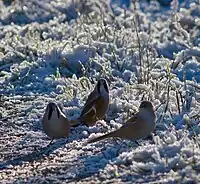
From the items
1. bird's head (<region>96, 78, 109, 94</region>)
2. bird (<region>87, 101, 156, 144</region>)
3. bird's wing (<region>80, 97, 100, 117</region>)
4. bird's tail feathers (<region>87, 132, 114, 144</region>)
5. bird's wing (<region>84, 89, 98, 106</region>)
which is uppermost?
bird's head (<region>96, 78, 109, 94</region>)

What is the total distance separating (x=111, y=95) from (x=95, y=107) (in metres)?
0.64

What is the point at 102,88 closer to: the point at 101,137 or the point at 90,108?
the point at 90,108

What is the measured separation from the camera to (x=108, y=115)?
6461 millimetres

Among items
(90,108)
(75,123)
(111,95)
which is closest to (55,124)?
(75,123)

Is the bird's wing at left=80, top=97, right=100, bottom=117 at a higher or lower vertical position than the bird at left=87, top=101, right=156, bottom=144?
higher

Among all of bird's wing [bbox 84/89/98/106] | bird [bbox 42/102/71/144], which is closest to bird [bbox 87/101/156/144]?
bird [bbox 42/102/71/144]

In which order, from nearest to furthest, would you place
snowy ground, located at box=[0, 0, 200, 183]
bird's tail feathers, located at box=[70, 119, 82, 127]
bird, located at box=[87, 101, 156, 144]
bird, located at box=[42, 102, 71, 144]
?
snowy ground, located at box=[0, 0, 200, 183] < bird, located at box=[87, 101, 156, 144] < bird, located at box=[42, 102, 71, 144] < bird's tail feathers, located at box=[70, 119, 82, 127]

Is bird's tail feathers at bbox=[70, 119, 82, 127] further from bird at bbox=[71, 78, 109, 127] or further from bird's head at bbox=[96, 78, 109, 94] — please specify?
bird's head at bbox=[96, 78, 109, 94]

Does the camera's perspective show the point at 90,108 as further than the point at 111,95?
No

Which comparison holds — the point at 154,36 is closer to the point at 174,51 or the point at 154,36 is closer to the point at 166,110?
the point at 174,51

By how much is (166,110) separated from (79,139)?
0.79m

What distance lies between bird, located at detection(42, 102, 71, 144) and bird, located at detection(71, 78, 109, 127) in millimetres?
282

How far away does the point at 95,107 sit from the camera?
245 inches

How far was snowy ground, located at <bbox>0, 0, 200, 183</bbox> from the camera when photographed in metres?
4.73
